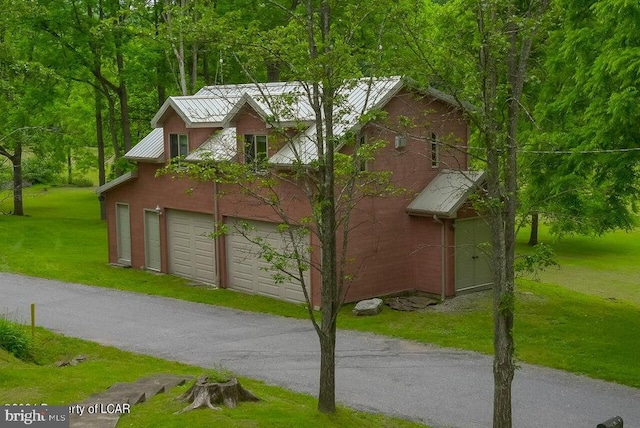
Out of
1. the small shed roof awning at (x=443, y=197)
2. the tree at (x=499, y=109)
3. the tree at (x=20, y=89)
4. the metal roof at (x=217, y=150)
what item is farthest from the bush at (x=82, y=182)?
the tree at (x=499, y=109)

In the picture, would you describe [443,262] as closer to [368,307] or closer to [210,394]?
[368,307]

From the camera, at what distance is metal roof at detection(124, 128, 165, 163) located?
92.2 ft

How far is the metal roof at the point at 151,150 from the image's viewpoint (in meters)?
28.1

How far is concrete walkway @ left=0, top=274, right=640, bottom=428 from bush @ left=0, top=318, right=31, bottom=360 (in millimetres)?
2004

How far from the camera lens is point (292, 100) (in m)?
12.0

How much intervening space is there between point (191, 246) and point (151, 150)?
3922mm

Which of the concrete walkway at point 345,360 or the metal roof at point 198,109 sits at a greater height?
the metal roof at point 198,109

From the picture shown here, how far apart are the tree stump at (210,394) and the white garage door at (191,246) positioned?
14.3 metres

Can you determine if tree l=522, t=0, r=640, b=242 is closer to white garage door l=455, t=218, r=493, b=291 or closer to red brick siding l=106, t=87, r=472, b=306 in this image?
white garage door l=455, t=218, r=493, b=291

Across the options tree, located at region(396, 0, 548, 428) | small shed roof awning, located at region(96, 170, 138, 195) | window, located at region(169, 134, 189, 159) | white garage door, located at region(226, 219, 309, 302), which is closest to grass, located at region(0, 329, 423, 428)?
tree, located at region(396, 0, 548, 428)

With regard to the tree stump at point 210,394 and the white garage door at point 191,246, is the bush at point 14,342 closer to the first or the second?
the tree stump at point 210,394

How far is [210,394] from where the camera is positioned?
469 inches

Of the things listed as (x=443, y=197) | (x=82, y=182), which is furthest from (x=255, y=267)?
(x=82, y=182)

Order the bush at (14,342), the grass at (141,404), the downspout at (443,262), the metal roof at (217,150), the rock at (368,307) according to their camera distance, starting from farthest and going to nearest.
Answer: the downspout at (443,262), the rock at (368,307), the bush at (14,342), the metal roof at (217,150), the grass at (141,404)
